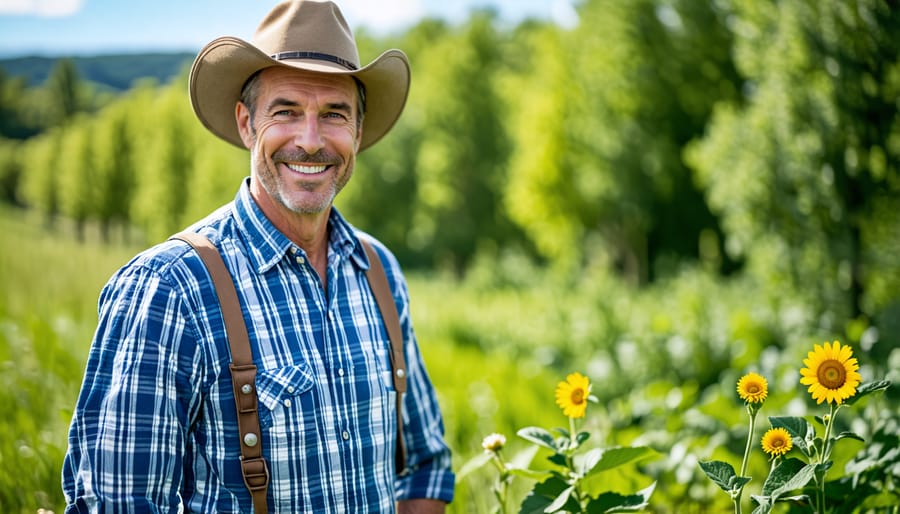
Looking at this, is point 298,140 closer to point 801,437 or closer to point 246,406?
point 246,406

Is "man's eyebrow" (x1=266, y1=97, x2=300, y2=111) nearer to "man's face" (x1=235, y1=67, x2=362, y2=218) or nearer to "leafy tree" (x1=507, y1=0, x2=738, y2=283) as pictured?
"man's face" (x1=235, y1=67, x2=362, y2=218)

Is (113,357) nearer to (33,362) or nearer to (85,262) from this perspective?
(33,362)

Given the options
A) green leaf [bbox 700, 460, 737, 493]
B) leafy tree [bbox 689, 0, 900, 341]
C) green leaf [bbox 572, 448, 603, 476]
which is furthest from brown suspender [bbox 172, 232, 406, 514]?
leafy tree [bbox 689, 0, 900, 341]

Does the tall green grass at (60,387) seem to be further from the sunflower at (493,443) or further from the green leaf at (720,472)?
the green leaf at (720,472)

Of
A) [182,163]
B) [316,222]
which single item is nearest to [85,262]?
[316,222]

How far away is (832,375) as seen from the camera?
1.62 m

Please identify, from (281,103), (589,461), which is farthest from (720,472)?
(281,103)

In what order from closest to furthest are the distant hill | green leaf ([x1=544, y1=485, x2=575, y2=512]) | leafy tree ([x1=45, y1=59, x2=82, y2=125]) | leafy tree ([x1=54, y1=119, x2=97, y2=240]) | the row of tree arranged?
green leaf ([x1=544, y1=485, x2=575, y2=512]) → the row of tree → the distant hill → leafy tree ([x1=45, y1=59, x2=82, y2=125]) → leafy tree ([x1=54, y1=119, x2=97, y2=240])

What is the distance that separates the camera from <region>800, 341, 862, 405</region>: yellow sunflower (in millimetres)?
1600

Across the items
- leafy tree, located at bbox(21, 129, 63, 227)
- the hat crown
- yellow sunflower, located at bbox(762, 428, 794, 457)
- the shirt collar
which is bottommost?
leafy tree, located at bbox(21, 129, 63, 227)

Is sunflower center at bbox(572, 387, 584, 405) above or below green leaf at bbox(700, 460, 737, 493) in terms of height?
above

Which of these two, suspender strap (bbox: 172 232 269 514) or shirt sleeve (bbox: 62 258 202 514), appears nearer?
shirt sleeve (bbox: 62 258 202 514)

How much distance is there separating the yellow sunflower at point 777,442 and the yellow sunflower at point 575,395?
1.45ft

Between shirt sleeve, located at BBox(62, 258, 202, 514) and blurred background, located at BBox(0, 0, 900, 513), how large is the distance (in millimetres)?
1300
